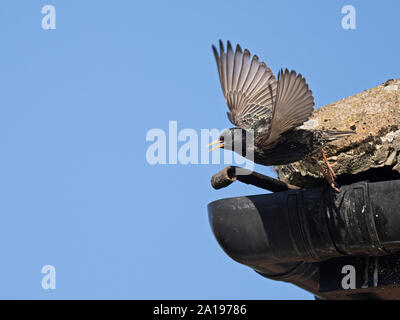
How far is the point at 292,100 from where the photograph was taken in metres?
4.15

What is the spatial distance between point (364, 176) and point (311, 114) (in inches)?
19.1

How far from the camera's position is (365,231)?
3.65 meters

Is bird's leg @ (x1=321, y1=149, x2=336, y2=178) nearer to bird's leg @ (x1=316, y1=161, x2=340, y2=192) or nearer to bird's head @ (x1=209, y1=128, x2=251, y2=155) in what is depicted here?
bird's leg @ (x1=316, y1=161, x2=340, y2=192)

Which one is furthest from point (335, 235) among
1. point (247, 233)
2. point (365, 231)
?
point (247, 233)

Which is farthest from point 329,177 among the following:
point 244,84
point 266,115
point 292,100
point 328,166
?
point 244,84

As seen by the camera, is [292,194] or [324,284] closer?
[292,194]

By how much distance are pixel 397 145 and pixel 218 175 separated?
1.03 m

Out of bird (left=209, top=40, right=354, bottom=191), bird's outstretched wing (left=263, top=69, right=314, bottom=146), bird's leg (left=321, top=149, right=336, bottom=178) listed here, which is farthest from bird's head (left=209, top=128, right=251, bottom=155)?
bird's leg (left=321, top=149, right=336, bottom=178)

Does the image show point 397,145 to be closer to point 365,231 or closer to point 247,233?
point 365,231

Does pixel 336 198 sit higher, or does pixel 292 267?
pixel 336 198

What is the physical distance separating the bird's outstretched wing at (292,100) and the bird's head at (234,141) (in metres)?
0.33
